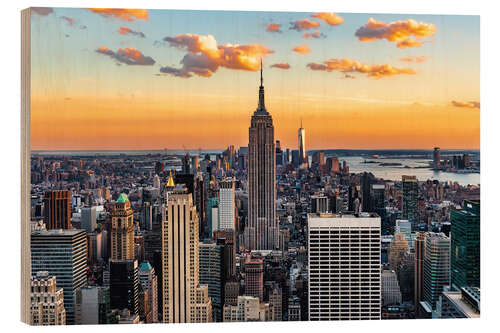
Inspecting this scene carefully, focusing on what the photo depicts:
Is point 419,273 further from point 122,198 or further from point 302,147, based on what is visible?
point 122,198

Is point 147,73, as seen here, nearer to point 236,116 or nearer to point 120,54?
point 120,54

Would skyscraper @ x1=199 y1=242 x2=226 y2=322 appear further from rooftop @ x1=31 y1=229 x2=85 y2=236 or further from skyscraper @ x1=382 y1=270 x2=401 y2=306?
skyscraper @ x1=382 y1=270 x2=401 y2=306

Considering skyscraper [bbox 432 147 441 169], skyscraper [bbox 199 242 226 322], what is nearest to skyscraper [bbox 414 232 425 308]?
skyscraper [bbox 432 147 441 169]

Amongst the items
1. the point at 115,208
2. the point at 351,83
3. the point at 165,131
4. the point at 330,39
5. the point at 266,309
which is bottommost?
the point at 266,309

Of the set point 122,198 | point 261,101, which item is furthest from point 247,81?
point 122,198

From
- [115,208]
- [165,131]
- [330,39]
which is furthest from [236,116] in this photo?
[115,208]

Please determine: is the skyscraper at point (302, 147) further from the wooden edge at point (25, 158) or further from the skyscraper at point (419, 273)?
the wooden edge at point (25, 158)
